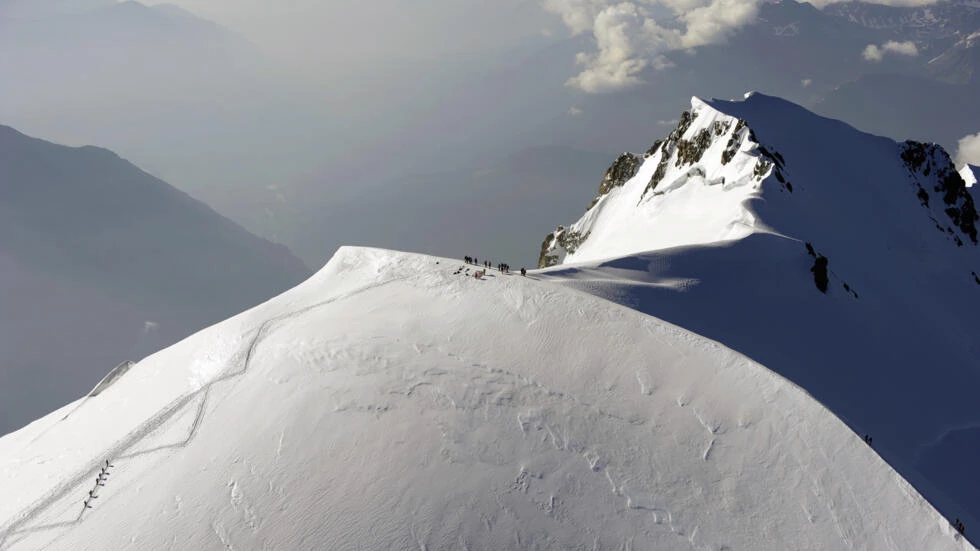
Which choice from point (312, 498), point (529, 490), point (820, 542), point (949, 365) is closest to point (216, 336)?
point (312, 498)

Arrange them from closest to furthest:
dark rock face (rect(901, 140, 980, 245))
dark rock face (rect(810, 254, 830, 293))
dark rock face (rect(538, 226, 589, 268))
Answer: dark rock face (rect(810, 254, 830, 293)) → dark rock face (rect(901, 140, 980, 245)) → dark rock face (rect(538, 226, 589, 268))

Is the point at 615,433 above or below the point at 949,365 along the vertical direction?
above

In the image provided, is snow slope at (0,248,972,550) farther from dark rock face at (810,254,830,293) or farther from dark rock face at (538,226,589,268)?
dark rock face at (538,226,589,268)

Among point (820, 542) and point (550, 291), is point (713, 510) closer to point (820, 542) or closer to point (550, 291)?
point (820, 542)

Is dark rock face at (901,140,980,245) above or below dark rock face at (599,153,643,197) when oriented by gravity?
below

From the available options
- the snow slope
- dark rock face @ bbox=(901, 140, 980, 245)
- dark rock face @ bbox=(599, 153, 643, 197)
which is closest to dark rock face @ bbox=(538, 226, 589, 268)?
dark rock face @ bbox=(599, 153, 643, 197)

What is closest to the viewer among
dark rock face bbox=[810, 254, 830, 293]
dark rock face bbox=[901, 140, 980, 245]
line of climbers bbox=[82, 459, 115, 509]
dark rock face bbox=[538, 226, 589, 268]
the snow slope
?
the snow slope
